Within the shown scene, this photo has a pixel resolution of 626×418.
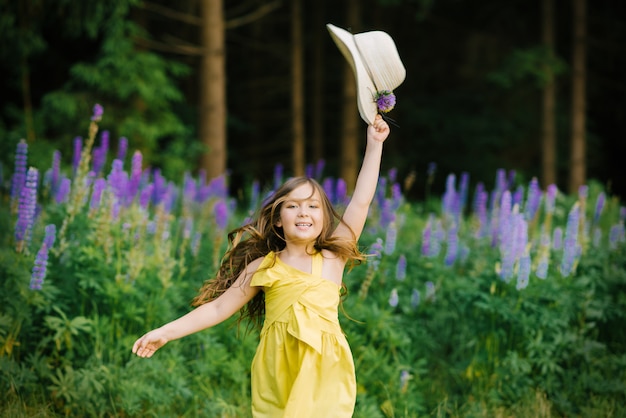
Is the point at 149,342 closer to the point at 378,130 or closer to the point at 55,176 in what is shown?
the point at 378,130

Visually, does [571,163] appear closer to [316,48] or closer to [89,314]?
[316,48]

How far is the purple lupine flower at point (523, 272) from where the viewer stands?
4.54 m

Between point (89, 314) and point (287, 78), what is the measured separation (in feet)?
49.1

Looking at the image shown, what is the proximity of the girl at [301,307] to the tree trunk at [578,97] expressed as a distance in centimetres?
1197

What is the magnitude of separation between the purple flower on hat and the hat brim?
0.06 feet

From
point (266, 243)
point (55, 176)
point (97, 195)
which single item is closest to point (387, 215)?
point (97, 195)

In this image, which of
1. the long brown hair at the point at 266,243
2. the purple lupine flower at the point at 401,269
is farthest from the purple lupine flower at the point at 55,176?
the purple lupine flower at the point at 401,269

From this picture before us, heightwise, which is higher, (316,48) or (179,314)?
(316,48)

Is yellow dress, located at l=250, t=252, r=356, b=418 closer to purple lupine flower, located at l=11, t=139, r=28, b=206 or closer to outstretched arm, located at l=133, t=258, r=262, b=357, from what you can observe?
outstretched arm, located at l=133, t=258, r=262, b=357

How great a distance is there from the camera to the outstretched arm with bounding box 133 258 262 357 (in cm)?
293

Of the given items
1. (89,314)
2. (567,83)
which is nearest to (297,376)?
(89,314)

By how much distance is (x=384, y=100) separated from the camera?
2.99 meters

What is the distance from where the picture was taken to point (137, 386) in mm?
3865

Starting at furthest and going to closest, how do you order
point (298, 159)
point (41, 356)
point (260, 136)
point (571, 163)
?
point (260, 136)
point (298, 159)
point (571, 163)
point (41, 356)
